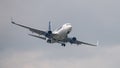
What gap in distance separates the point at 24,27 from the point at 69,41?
1562cm

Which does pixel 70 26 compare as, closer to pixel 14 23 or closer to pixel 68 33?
pixel 68 33

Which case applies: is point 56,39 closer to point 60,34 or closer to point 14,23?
point 60,34

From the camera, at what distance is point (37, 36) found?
630 feet

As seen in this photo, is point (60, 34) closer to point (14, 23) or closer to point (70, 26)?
point (70, 26)

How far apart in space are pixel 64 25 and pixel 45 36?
7.06 m

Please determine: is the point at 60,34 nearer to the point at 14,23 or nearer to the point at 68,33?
the point at 68,33

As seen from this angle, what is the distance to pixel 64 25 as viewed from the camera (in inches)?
7800

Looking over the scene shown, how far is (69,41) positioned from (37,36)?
12200 mm

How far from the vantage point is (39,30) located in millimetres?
195750

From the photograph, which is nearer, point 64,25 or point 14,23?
point 14,23

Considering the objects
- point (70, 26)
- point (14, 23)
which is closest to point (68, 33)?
point (70, 26)

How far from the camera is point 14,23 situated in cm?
Result: 18538

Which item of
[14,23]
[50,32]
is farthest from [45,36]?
[14,23]

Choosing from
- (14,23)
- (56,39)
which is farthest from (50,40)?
(14,23)
